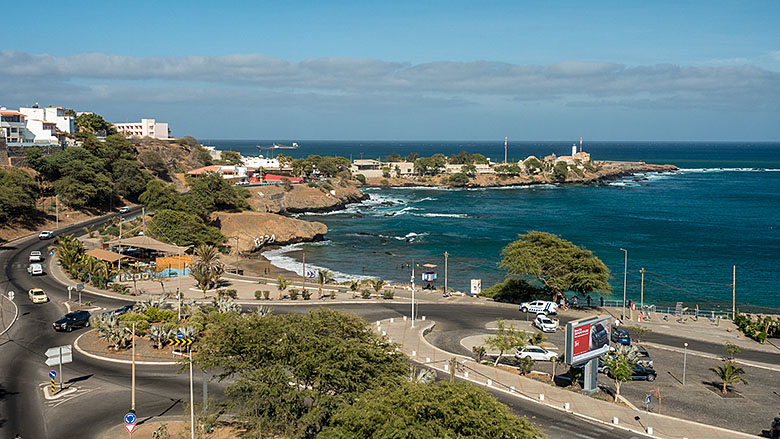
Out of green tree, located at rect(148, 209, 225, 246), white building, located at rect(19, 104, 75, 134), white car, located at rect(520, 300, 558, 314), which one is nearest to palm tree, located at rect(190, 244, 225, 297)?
green tree, located at rect(148, 209, 225, 246)

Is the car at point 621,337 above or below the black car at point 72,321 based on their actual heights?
below

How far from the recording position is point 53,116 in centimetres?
A: 13262

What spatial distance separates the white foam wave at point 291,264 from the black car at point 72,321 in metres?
33.8

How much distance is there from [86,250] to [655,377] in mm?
63809

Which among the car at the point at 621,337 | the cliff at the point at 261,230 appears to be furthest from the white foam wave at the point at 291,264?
the car at the point at 621,337

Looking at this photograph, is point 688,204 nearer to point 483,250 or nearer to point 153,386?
point 483,250

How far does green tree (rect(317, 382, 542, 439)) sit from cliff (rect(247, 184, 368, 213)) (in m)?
96.4

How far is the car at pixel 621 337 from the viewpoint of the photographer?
47188 millimetres

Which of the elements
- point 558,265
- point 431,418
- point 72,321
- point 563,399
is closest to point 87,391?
point 72,321

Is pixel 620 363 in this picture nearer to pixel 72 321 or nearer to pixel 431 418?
pixel 431 418

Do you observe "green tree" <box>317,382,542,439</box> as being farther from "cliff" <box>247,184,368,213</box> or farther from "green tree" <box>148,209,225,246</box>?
"cliff" <box>247,184,368,213</box>

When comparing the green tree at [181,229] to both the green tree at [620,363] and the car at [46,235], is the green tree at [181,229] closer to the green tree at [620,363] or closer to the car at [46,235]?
the car at [46,235]

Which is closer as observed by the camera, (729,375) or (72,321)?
(729,375)

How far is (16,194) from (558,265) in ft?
237
